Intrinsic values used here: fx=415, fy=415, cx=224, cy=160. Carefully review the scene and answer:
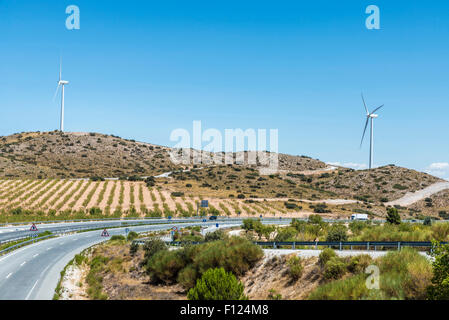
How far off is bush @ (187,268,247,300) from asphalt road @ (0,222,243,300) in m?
9.30

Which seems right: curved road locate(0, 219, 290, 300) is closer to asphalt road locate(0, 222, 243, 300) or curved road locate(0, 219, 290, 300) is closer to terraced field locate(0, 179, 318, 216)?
asphalt road locate(0, 222, 243, 300)

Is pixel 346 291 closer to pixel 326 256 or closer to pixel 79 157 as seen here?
pixel 326 256

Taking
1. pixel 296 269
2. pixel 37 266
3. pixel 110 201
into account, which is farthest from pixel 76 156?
pixel 296 269

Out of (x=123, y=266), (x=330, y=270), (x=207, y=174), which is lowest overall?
(x=123, y=266)

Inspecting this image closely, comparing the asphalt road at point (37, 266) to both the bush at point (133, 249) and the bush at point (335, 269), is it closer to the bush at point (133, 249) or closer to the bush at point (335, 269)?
the bush at point (133, 249)

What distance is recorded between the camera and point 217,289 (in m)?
17.9

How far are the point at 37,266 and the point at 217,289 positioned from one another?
19549 millimetres

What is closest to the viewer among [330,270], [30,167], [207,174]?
[330,270]
